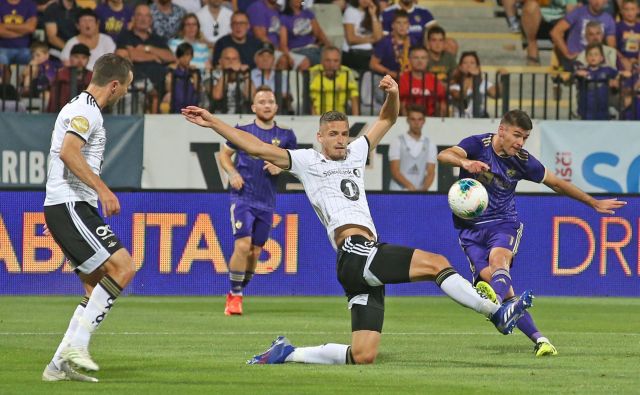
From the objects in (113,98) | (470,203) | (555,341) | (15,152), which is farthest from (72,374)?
(15,152)

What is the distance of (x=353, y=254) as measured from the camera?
36.3ft

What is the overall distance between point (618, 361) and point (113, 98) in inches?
177

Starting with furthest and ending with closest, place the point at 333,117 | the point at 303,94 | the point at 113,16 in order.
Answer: the point at 113,16 < the point at 303,94 < the point at 333,117

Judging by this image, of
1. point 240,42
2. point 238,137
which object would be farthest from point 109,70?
point 240,42

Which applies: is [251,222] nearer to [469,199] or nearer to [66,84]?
[469,199]

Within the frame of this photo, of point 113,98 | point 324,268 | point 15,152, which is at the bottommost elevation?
point 324,268

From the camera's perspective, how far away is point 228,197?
20.4m

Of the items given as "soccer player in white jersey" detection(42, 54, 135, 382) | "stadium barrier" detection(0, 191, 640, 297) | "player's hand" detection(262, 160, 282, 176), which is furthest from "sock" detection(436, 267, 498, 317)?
"stadium barrier" detection(0, 191, 640, 297)

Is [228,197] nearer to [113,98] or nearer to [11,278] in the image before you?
[11,278]

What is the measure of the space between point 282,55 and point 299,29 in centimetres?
94

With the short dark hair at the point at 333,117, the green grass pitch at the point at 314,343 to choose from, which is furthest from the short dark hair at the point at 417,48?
the short dark hair at the point at 333,117

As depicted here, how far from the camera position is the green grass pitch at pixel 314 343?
9.81 meters

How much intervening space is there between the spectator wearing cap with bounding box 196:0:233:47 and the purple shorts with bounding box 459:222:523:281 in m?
11.5

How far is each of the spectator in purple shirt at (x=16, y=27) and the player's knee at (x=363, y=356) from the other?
13.0 metres
